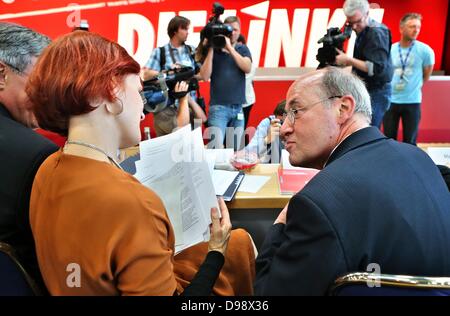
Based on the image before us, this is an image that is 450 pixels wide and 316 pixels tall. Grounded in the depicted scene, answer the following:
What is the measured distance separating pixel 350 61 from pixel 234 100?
3.34 ft

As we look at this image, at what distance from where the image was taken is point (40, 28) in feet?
17.4

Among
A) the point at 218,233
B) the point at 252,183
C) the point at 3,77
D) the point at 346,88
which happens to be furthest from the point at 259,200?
the point at 3,77

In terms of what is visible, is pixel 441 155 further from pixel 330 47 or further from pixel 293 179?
pixel 330 47

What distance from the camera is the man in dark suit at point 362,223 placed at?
30.4 inches

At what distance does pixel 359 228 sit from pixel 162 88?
4.82 feet

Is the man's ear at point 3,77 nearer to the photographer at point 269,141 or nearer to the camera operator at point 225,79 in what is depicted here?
the photographer at point 269,141

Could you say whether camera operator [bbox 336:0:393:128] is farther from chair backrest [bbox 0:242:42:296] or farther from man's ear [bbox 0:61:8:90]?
chair backrest [bbox 0:242:42:296]

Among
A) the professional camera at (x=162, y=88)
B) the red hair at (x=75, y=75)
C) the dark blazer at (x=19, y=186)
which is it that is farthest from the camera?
the professional camera at (x=162, y=88)

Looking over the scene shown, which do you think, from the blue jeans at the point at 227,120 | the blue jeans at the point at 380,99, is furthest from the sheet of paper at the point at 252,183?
the blue jeans at the point at 380,99

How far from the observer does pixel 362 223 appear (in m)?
0.79

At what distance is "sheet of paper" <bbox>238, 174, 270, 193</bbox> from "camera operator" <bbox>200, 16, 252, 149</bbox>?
1.62 metres

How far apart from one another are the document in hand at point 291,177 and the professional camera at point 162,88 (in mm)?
697

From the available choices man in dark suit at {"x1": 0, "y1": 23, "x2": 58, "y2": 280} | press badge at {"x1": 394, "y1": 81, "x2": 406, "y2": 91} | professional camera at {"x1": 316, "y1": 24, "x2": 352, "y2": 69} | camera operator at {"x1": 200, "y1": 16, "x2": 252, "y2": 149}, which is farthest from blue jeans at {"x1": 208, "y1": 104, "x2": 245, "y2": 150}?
man in dark suit at {"x1": 0, "y1": 23, "x2": 58, "y2": 280}

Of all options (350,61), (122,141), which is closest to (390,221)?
(122,141)
